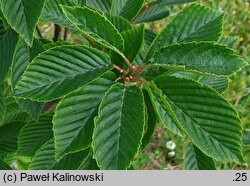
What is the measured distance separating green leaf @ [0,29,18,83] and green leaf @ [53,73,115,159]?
357 mm

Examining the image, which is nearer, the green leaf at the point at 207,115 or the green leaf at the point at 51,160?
the green leaf at the point at 207,115

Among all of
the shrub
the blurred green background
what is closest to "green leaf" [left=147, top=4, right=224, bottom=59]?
the shrub

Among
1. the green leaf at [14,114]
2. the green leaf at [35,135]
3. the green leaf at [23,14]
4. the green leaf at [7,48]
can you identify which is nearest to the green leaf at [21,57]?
the green leaf at [7,48]

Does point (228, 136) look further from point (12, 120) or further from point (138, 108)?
point (12, 120)

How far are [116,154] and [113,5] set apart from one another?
1.68ft

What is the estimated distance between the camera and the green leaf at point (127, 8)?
4.18 ft

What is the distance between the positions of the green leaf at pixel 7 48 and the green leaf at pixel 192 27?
1.41ft

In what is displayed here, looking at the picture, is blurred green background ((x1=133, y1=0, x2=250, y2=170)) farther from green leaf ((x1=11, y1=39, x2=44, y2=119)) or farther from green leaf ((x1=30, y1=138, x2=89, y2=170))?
green leaf ((x1=11, y1=39, x2=44, y2=119))

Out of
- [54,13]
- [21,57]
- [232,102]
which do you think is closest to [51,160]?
[21,57]

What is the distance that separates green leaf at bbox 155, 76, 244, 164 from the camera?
3.20 feet

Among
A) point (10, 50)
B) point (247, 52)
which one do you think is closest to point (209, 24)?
point (10, 50)

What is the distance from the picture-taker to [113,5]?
131 cm

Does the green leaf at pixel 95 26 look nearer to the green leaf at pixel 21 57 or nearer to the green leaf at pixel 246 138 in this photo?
the green leaf at pixel 21 57

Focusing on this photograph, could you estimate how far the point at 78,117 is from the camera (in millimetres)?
1019
